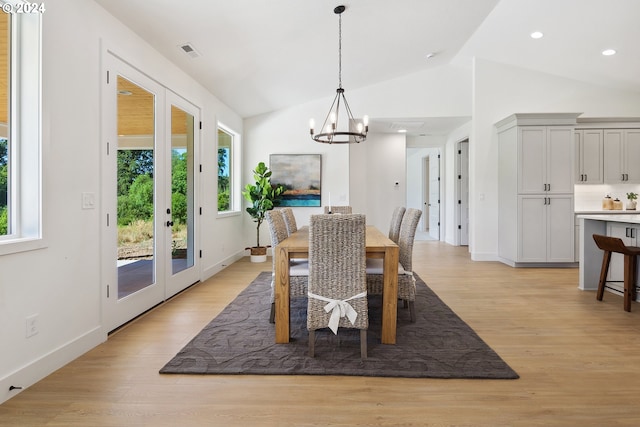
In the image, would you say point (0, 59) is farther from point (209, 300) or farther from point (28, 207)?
point (209, 300)

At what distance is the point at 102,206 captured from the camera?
269 cm

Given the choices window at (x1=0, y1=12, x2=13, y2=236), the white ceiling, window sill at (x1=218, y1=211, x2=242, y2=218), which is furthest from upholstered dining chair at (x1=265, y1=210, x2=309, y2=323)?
window sill at (x1=218, y1=211, x2=242, y2=218)

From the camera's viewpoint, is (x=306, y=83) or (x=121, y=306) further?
(x=306, y=83)

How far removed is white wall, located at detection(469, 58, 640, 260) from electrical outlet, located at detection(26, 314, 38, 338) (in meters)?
5.80

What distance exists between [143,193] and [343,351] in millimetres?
2294

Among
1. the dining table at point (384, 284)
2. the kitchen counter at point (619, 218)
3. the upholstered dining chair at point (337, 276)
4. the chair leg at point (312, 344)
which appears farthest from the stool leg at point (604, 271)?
the chair leg at point (312, 344)

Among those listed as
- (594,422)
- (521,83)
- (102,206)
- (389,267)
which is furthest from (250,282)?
(521,83)

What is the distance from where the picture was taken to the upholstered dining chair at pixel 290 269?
8.89 ft

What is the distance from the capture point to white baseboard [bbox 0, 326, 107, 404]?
1.88 meters

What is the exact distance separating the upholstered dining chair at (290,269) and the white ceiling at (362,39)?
1.87m

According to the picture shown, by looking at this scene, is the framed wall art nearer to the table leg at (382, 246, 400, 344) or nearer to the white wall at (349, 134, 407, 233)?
the white wall at (349, 134, 407, 233)

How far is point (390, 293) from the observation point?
8.22 feet

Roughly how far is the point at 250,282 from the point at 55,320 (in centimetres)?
244

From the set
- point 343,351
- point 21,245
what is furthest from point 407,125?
point 21,245
